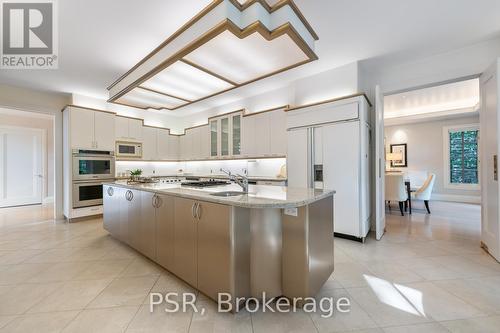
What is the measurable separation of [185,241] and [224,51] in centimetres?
172

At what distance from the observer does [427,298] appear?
182 centimetres

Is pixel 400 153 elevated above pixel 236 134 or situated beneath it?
situated beneath

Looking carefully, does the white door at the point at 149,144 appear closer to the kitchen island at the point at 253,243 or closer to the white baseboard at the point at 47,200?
the white baseboard at the point at 47,200

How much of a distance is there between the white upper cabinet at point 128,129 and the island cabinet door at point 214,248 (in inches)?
171

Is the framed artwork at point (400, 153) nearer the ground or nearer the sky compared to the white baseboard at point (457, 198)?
nearer the sky

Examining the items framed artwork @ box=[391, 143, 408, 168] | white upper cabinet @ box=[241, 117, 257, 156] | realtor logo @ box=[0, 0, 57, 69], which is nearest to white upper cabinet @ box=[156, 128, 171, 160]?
white upper cabinet @ box=[241, 117, 257, 156]

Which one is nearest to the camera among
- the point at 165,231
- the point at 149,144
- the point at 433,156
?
the point at 165,231

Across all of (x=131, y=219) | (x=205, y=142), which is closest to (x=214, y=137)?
(x=205, y=142)

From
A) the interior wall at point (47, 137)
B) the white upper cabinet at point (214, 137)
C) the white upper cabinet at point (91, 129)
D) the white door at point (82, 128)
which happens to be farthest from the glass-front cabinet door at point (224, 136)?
the interior wall at point (47, 137)

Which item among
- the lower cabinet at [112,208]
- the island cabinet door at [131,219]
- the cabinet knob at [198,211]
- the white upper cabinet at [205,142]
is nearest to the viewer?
the cabinet knob at [198,211]

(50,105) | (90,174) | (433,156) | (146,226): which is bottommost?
(146,226)

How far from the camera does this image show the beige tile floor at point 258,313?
154 centimetres

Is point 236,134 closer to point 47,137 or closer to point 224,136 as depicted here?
point 224,136

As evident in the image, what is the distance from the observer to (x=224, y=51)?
1.93 m
